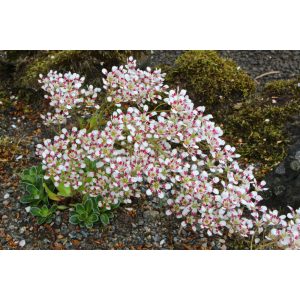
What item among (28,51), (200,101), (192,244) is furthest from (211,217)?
(28,51)

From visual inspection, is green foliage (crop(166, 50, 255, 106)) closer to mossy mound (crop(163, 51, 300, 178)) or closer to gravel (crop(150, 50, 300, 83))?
mossy mound (crop(163, 51, 300, 178))

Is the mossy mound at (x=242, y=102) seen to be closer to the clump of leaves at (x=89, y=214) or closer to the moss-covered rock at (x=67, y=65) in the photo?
the moss-covered rock at (x=67, y=65)

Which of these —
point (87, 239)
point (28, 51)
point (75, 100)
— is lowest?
point (87, 239)

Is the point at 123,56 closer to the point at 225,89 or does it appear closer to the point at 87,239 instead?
the point at 225,89

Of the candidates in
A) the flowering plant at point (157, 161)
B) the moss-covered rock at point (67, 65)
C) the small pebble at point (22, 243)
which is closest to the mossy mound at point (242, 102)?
the moss-covered rock at point (67, 65)

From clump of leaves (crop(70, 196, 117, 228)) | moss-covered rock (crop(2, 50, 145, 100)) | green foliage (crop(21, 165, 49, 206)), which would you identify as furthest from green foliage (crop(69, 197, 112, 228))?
moss-covered rock (crop(2, 50, 145, 100))

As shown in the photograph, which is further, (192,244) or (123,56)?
(123,56)
